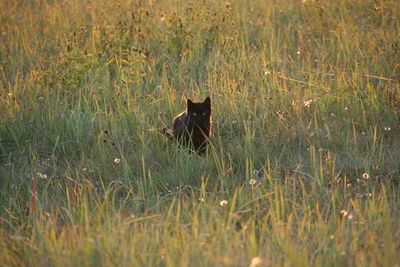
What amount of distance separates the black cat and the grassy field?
0.19 m

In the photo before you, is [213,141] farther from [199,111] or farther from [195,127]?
[199,111]

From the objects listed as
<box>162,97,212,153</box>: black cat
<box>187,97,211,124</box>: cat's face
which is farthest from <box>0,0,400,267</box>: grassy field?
<box>187,97,211,124</box>: cat's face

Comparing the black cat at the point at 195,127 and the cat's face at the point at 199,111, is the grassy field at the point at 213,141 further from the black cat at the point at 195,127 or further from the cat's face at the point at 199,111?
the cat's face at the point at 199,111

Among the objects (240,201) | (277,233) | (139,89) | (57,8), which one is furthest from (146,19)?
(277,233)

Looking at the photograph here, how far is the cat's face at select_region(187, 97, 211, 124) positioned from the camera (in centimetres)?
533

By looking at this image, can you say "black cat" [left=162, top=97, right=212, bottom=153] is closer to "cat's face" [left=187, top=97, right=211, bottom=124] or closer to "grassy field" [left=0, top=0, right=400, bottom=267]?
"cat's face" [left=187, top=97, right=211, bottom=124]

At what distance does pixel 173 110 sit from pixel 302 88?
157 cm

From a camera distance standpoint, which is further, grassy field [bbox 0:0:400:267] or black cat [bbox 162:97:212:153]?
black cat [bbox 162:97:212:153]

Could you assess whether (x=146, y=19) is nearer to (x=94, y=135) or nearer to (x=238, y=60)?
(x=238, y=60)

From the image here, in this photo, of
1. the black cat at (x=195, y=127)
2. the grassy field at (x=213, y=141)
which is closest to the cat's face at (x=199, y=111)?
the black cat at (x=195, y=127)

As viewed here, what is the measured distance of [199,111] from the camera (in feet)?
17.6

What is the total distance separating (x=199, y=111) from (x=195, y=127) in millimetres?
174

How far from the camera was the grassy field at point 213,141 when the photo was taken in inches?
125

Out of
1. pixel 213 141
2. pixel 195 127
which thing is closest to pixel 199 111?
pixel 195 127
